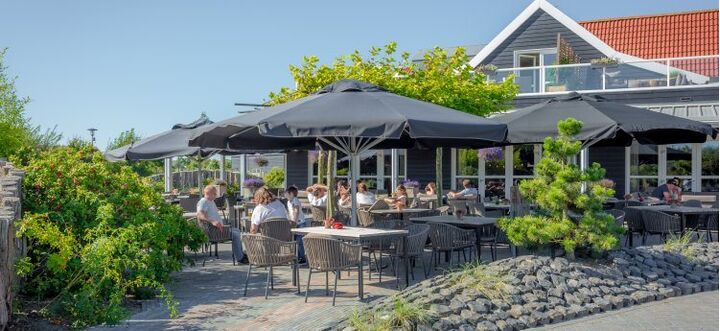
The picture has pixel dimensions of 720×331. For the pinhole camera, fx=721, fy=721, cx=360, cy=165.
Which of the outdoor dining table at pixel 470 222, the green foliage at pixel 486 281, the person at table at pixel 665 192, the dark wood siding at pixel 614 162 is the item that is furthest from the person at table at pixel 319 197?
the dark wood siding at pixel 614 162

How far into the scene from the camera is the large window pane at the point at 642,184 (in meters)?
19.8

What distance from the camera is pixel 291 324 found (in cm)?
653

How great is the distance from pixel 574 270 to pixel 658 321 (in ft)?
4.16

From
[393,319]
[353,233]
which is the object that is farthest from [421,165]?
[393,319]

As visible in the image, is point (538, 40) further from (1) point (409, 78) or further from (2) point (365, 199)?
(2) point (365, 199)

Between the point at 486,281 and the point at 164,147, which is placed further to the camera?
the point at 164,147

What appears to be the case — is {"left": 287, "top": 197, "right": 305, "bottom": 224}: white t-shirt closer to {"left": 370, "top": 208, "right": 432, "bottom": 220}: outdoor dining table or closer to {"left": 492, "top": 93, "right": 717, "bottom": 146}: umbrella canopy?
{"left": 370, "top": 208, "right": 432, "bottom": 220}: outdoor dining table

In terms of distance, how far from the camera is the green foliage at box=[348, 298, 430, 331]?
19.7 feet

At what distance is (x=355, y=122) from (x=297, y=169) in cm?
1703

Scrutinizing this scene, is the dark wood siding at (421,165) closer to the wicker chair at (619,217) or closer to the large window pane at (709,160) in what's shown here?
the large window pane at (709,160)

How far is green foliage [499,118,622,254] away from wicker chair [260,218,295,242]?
8.75ft

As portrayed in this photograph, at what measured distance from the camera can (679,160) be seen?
19422 mm

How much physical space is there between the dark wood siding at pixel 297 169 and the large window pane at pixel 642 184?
34.1 ft

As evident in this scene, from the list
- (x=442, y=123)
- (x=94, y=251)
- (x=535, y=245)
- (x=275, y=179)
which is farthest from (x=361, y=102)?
(x=275, y=179)
